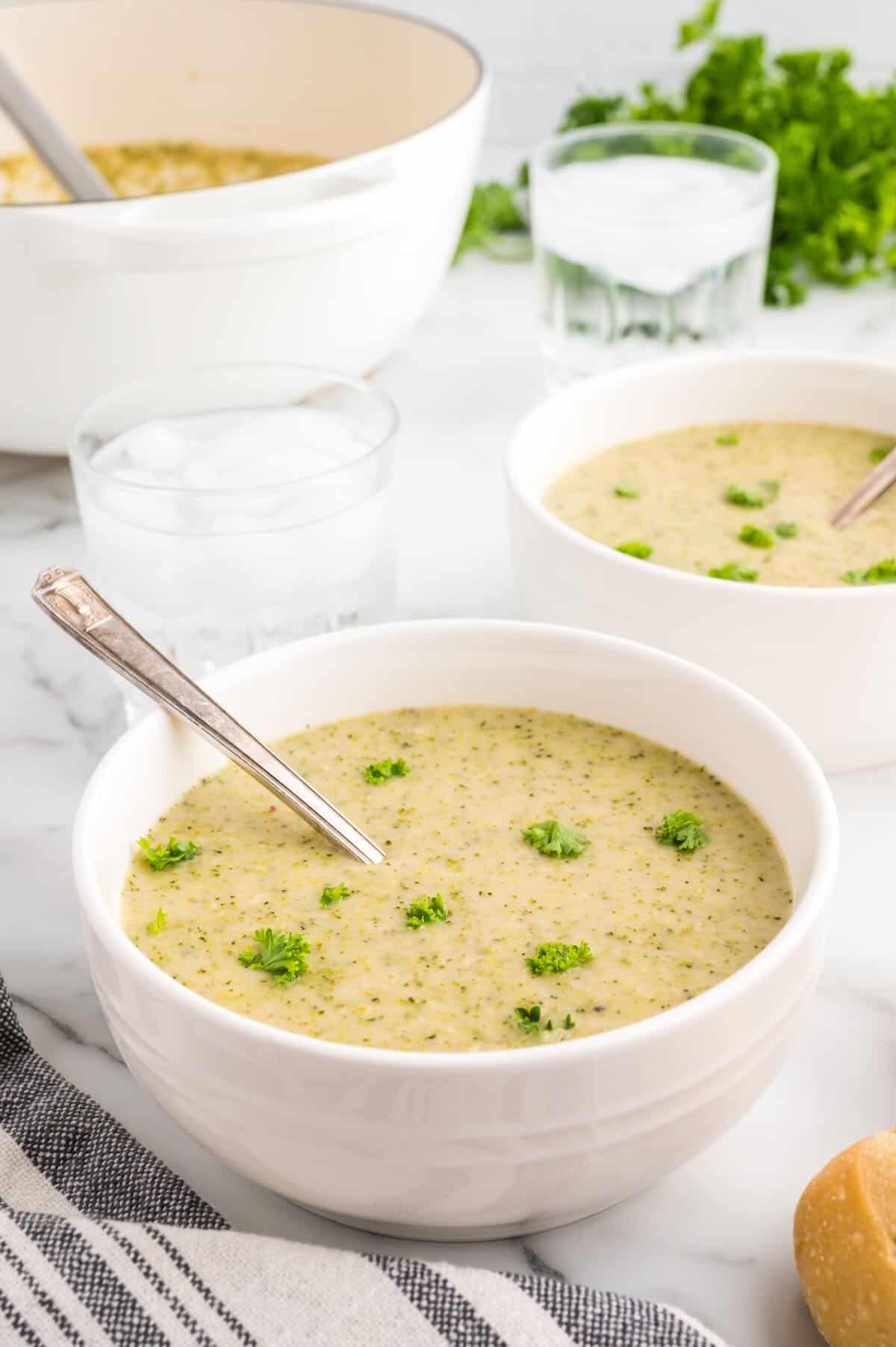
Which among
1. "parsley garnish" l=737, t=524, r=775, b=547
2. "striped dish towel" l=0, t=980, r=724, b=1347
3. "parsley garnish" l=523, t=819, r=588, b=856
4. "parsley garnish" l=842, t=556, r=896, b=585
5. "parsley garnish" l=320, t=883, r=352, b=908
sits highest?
"parsley garnish" l=523, t=819, r=588, b=856

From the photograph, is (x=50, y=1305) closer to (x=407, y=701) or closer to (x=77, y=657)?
(x=407, y=701)

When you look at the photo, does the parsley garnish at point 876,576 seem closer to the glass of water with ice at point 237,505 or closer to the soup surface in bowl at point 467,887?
the soup surface in bowl at point 467,887

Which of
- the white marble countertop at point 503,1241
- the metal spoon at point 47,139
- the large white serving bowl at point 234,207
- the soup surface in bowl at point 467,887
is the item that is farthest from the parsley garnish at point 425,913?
the metal spoon at point 47,139

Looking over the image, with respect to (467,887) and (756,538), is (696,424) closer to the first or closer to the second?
(756,538)

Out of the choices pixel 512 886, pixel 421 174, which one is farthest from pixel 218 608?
pixel 421 174

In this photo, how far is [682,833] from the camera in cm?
132

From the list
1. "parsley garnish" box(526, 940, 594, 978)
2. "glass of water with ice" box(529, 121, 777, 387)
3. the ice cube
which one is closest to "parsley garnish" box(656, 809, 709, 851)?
"parsley garnish" box(526, 940, 594, 978)

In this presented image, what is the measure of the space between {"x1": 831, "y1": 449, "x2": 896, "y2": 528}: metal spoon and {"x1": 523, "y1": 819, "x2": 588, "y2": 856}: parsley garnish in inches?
25.9

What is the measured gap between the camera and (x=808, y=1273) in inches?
42.3

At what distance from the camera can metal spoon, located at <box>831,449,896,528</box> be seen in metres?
1.83

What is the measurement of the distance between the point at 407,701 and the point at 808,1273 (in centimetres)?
63

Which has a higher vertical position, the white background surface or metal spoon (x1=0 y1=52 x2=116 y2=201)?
metal spoon (x1=0 y1=52 x2=116 y2=201)

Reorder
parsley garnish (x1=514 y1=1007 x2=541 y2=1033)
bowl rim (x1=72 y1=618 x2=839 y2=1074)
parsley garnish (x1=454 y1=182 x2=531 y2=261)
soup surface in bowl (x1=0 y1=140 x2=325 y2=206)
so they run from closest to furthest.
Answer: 1. bowl rim (x1=72 y1=618 x2=839 y2=1074)
2. parsley garnish (x1=514 y1=1007 x2=541 y2=1033)
3. soup surface in bowl (x1=0 y1=140 x2=325 y2=206)
4. parsley garnish (x1=454 y1=182 x2=531 y2=261)

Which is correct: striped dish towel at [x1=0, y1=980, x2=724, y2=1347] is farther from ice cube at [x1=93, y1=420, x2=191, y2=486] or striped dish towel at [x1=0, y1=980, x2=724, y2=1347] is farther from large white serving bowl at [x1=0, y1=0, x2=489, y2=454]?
large white serving bowl at [x1=0, y1=0, x2=489, y2=454]
